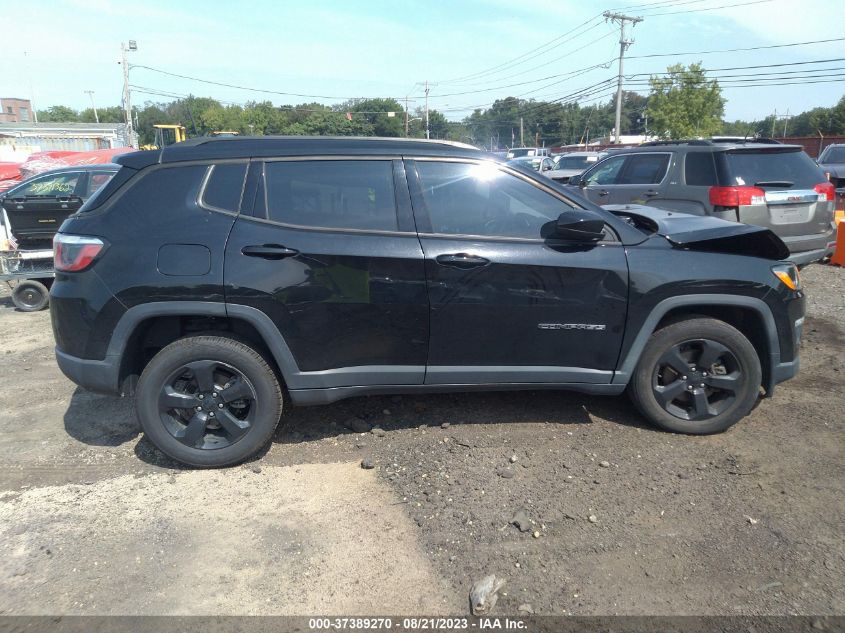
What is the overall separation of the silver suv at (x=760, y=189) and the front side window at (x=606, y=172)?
114cm

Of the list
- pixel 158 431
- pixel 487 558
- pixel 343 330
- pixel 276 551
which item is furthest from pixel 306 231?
pixel 487 558

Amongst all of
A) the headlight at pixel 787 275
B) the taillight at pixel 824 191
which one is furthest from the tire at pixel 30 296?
the taillight at pixel 824 191

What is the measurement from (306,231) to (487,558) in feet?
6.49

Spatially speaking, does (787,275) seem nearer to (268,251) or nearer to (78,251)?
(268,251)

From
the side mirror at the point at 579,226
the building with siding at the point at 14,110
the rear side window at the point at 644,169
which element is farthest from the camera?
the building with siding at the point at 14,110

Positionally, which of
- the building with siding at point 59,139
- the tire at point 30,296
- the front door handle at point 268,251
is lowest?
the tire at point 30,296

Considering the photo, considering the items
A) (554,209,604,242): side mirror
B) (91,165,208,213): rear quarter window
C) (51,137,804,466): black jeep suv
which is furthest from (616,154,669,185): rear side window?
(91,165,208,213): rear quarter window

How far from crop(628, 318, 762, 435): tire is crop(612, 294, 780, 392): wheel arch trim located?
10cm

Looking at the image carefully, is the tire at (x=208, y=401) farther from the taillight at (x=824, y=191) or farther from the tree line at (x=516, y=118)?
the tree line at (x=516, y=118)

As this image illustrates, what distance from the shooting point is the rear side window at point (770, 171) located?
6602 mm

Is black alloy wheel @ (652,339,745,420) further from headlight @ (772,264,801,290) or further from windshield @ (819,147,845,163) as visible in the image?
windshield @ (819,147,845,163)

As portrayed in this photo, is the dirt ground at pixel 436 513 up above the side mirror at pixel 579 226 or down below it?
below

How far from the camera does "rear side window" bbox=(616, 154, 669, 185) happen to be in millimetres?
7590

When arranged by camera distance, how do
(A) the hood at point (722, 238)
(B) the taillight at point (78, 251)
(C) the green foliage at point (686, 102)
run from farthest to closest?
(C) the green foliage at point (686, 102)
(A) the hood at point (722, 238)
(B) the taillight at point (78, 251)
